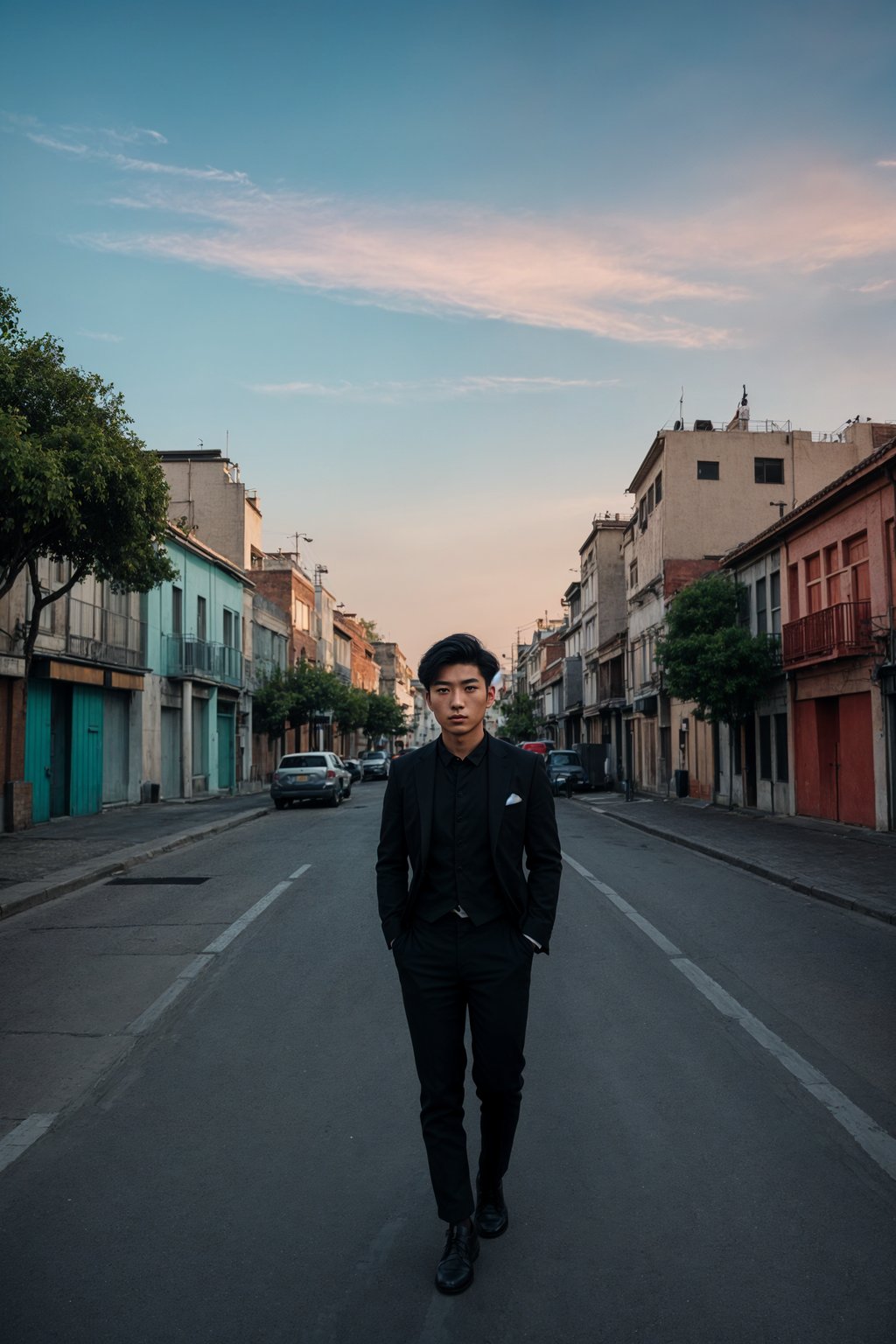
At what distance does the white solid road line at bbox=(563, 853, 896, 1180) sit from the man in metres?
1.76

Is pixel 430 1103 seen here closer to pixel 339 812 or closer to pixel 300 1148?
pixel 300 1148

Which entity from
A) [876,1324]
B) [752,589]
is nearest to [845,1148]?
[876,1324]

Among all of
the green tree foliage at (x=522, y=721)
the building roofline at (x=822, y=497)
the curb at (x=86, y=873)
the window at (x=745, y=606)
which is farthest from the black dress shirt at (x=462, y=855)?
the green tree foliage at (x=522, y=721)

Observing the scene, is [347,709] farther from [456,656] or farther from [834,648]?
[456,656]

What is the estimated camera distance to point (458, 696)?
3648 millimetres

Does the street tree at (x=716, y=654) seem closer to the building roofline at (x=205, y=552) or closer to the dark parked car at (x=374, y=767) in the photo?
the building roofline at (x=205, y=552)

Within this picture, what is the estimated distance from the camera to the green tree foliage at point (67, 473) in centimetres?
1358

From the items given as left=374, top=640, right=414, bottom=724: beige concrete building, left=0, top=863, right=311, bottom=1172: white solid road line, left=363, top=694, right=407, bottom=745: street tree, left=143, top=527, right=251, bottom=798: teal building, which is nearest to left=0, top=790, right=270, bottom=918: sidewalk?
left=0, top=863, right=311, bottom=1172: white solid road line

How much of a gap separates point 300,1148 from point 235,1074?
1.11 meters

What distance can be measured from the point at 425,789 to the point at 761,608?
1069 inches

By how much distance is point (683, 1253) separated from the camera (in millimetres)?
3504

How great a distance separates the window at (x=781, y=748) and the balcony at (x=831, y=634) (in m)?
2.42

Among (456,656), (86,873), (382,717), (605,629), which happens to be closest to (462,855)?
(456,656)

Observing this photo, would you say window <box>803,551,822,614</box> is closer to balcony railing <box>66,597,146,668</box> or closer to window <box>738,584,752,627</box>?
window <box>738,584,752,627</box>
